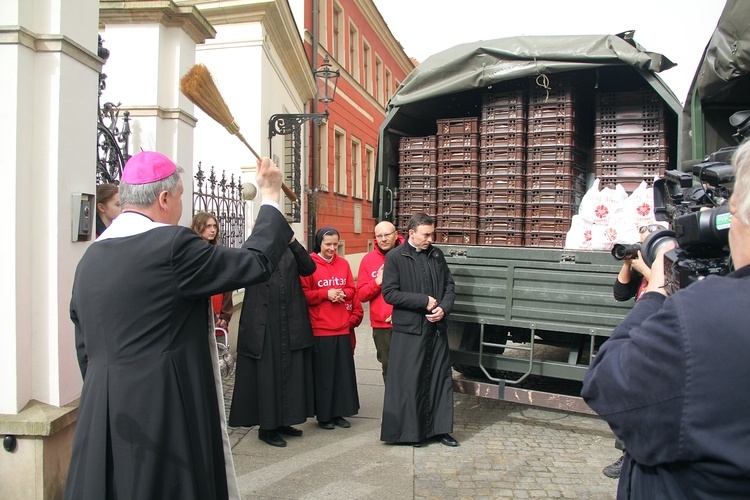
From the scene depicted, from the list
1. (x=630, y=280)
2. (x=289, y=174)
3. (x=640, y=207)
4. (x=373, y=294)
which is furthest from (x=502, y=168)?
(x=289, y=174)

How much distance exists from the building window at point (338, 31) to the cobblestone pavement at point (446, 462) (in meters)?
15.0

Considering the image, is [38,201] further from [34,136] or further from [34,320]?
[34,320]

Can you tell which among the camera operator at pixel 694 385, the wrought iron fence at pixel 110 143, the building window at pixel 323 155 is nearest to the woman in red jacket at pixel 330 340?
the wrought iron fence at pixel 110 143

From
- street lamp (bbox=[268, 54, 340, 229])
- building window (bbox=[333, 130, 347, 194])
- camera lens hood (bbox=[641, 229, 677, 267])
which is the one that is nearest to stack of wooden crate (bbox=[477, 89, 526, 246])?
camera lens hood (bbox=[641, 229, 677, 267])

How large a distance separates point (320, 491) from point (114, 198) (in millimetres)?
2507

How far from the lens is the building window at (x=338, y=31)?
61.7ft

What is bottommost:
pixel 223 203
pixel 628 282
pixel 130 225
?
pixel 628 282

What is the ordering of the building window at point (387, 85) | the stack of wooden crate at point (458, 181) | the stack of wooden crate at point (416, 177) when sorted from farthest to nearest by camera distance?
1. the building window at point (387, 85)
2. the stack of wooden crate at point (416, 177)
3. the stack of wooden crate at point (458, 181)

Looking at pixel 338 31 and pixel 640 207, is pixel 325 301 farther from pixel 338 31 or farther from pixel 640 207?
pixel 338 31

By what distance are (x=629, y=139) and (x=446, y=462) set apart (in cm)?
341

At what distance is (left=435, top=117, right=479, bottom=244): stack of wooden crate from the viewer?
6.01 meters

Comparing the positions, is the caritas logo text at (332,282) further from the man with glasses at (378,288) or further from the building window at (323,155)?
the building window at (323,155)

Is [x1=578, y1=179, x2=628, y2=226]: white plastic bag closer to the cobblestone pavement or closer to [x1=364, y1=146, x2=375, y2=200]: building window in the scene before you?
the cobblestone pavement

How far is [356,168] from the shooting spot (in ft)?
71.3
